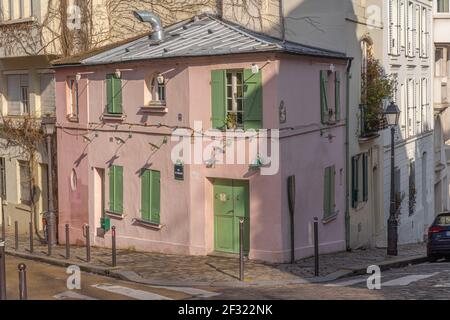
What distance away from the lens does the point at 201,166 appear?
19422 mm

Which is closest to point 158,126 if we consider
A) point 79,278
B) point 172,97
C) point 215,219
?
point 172,97

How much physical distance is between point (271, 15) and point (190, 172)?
21.7 feet

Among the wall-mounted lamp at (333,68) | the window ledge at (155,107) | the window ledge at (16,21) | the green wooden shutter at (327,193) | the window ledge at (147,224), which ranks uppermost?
the window ledge at (16,21)

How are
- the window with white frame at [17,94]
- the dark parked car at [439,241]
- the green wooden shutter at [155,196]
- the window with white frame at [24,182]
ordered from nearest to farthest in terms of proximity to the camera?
the green wooden shutter at [155,196]
the dark parked car at [439,241]
the window with white frame at [24,182]
the window with white frame at [17,94]

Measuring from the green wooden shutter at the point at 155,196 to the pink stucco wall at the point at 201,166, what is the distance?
15 cm

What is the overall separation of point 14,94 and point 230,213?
1263cm

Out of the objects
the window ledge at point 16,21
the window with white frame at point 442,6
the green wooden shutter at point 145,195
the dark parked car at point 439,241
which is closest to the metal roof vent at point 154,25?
the green wooden shutter at point 145,195

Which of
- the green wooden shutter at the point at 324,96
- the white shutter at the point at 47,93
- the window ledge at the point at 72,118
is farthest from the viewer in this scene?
the white shutter at the point at 47,93

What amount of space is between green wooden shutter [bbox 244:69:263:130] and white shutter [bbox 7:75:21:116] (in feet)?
40.7

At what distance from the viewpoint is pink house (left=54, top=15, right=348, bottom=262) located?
741 inches

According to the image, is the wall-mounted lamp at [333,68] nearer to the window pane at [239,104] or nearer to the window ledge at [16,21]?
the window pane at [239,104]

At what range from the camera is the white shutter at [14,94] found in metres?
29.0

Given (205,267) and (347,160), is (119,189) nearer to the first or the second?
(205,267)
